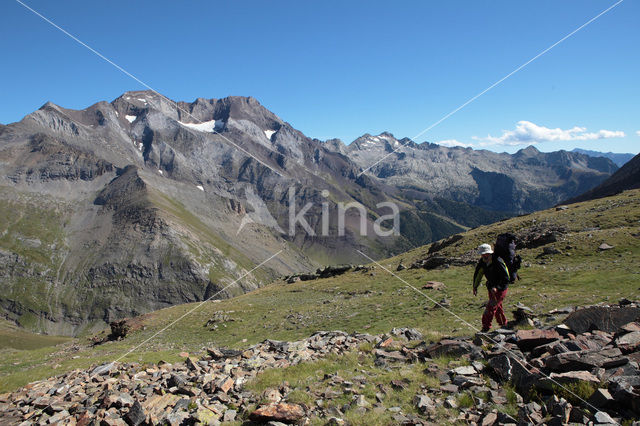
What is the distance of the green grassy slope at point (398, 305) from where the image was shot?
846 inches

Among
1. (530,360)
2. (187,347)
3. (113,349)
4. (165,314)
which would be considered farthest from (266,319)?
(530,360)

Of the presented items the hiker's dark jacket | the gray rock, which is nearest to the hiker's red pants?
the hiker's dark jacket

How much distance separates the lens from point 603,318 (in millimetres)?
12680

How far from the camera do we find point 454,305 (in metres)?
23.9

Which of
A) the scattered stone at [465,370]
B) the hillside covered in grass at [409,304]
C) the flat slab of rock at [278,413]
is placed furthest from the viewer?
the hillside covered in grass at [409,304]

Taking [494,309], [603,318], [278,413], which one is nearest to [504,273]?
[494,309]

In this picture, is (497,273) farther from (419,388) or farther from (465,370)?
(419,388)

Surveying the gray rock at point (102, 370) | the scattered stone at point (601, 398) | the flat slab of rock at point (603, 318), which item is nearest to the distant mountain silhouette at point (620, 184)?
Answer: the flat slab of rock at point (603, 318)

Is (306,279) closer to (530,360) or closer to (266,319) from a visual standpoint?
(266,319)

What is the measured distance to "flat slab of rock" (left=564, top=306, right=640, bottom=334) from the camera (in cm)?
1237

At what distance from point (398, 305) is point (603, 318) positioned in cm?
1665

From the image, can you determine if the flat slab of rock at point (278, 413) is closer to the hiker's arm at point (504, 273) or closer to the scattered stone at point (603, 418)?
the scattered stone at point (603, 418)

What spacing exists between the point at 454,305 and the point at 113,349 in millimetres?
28409

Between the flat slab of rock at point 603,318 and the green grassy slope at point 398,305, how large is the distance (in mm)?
4902
